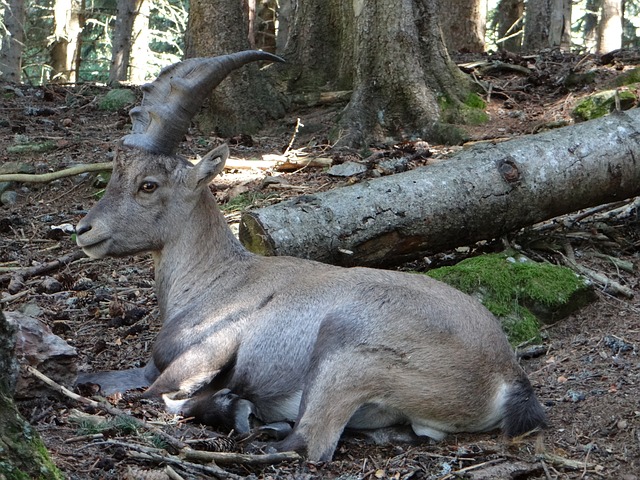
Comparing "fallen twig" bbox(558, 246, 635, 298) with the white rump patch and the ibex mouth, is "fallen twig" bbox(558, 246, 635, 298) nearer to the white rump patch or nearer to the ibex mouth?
the white rump patch

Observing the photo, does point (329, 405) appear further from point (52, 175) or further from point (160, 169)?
point (52, 175)

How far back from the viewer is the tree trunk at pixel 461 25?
62.8ft

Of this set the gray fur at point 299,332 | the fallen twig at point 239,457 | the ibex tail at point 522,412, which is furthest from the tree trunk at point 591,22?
the fallen twig at point 239,457

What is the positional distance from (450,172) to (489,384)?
3311mm

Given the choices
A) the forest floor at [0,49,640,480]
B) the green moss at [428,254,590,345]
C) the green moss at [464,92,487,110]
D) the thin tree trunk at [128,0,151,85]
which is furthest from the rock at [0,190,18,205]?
the thin tree trunk at [128,0,151,85]

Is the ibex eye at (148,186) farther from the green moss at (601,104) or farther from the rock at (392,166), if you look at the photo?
the green moss at (601,104)

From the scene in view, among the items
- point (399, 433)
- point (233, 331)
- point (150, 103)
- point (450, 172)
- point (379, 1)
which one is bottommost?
point (399, 433)

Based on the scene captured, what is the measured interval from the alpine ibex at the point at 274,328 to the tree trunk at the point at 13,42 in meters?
16.9

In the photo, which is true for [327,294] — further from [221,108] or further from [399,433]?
[221,108]

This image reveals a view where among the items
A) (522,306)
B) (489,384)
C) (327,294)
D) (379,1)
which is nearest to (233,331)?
(327,294)

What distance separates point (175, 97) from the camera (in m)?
7.12

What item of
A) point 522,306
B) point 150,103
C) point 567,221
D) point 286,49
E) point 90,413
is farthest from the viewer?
point 286,49

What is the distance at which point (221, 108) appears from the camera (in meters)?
13.2

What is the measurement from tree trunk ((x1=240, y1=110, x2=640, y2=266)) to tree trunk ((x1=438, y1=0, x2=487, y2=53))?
10024 mm
